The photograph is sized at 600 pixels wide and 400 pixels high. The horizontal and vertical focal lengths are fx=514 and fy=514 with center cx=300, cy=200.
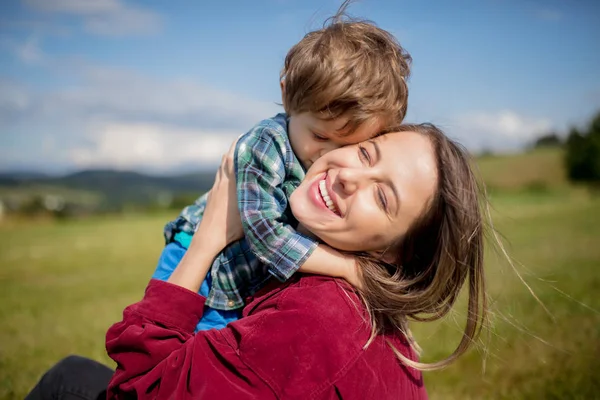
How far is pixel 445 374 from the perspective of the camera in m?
5.35

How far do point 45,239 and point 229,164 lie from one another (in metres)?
22.2

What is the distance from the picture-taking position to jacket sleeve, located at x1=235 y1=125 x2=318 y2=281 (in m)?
2.51

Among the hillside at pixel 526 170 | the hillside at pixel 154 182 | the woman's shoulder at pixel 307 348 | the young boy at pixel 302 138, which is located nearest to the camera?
the woman's shoulder at pixel 307 348

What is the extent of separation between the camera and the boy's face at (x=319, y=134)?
2680 mm

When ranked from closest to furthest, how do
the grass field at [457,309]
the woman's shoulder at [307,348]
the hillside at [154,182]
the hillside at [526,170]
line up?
the woman's shoulder at [307,348], the grass field at [457,309], the hillside at [154,182], the hillside at [526,170]

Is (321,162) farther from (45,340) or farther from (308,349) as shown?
(45,340)

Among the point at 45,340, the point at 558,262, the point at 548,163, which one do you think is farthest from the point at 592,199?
the point at 45,340

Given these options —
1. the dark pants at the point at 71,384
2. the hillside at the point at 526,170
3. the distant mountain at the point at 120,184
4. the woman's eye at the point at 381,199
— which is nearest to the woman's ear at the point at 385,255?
the woman's eye at the point at 381,199

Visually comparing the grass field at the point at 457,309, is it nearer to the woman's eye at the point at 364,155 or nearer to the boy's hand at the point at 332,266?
the boy's hand at the point at 332,266

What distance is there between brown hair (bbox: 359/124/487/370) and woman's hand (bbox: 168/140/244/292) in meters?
0.78

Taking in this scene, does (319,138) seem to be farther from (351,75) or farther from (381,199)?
(381,199)

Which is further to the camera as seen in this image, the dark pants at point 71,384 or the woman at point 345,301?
the dark pants at point 71,384

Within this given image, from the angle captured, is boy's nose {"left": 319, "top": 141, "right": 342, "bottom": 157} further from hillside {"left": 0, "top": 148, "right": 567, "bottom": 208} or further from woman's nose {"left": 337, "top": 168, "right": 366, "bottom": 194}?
hillside {"left": 0, "top": 148, "right": 567, "bottom": 208}

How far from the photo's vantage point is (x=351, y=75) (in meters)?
2.62
